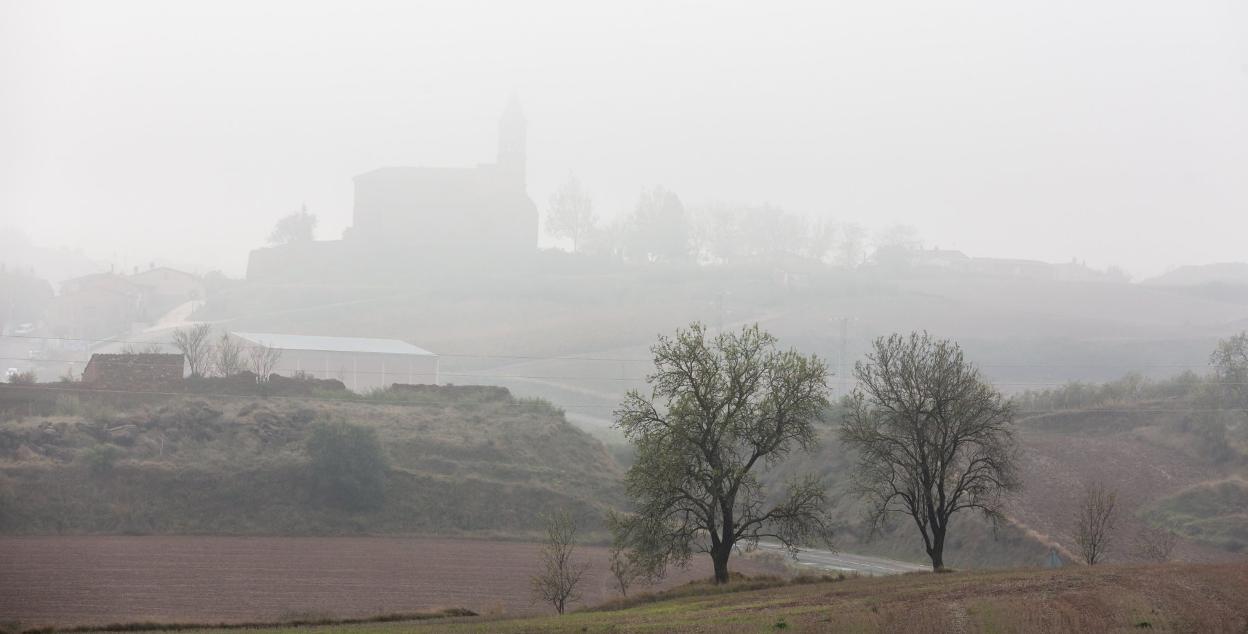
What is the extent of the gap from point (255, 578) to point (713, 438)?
18756mm

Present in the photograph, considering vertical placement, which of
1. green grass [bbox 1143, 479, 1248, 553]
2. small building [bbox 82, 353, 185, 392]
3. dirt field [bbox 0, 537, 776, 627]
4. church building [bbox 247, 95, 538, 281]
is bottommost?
dirt field [bbox 0, 537, 776, 627]

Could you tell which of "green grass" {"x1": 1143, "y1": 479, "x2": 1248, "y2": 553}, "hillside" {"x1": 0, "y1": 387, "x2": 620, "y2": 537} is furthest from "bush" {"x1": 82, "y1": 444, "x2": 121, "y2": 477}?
"green grass" {"x1": 1143, "y1": 479, "x2": 1248, "y2": 553}

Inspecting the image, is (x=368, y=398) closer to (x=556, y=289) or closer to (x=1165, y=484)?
(x=1165, y=484)

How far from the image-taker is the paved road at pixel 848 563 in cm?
5084

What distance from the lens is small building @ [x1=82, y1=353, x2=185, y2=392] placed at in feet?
228

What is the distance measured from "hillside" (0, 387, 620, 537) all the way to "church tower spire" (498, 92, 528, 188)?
10891cm

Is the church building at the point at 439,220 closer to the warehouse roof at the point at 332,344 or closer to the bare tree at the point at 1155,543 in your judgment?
the warehouse roof at the point at 332,344

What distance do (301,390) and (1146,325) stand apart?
4188 inches

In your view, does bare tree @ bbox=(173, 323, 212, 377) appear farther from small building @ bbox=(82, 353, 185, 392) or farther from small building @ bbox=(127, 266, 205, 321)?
small building @ bbox=(127, 266, 205, 321)

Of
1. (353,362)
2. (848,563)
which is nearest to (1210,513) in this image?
(848,563)

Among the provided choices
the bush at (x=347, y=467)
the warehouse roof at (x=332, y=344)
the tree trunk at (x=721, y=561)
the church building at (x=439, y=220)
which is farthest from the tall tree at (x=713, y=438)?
the church building at (x=439, y=220)

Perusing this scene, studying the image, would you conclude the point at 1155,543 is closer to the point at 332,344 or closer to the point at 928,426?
the point at 928,426

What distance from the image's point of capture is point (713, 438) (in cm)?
3728

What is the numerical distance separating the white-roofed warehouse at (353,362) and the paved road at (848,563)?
43898 mm
